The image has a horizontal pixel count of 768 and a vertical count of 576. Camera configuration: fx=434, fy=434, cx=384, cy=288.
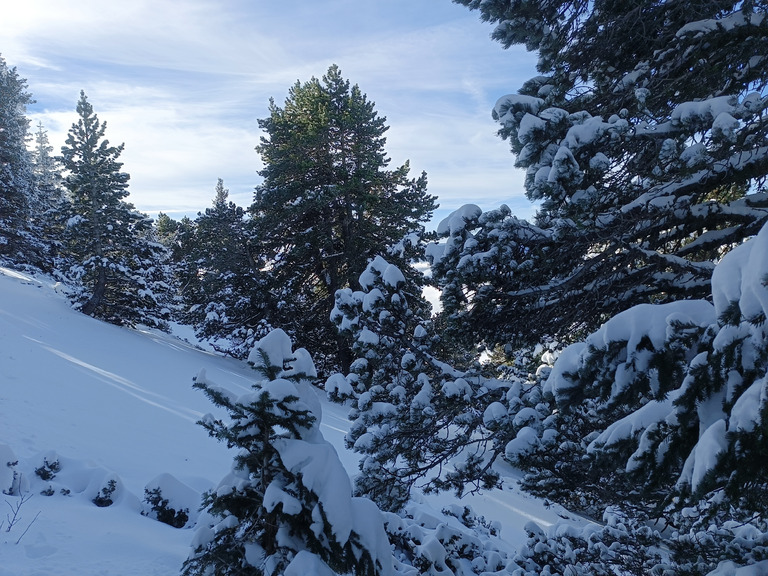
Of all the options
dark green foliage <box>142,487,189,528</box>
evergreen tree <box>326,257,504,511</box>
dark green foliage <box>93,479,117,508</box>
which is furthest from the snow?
dark green foliage <box>93,479,117,508</box>

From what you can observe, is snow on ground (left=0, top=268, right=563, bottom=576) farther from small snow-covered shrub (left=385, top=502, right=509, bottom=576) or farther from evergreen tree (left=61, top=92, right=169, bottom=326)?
evergreen tree (left=61, top=92, right=169, bottom=326)

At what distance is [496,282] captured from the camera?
15.0 ft

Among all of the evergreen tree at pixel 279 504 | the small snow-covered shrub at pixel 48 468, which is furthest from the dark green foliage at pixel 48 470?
the evergreen tree at pixel 279 504

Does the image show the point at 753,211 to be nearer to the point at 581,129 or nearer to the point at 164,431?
the point at 581,129

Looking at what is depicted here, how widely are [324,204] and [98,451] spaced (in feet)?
37.0

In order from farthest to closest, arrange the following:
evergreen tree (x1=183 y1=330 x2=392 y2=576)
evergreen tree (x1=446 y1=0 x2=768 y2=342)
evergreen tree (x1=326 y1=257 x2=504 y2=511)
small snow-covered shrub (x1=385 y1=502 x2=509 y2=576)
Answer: small snow-covered shrub (x1=385 y1=502 x2=509 y2=576) → evergreen tree (x1=326 y1=257 x2=504 y2=511) → evergreen tree (x1=446 y1=0 x2=768 y2=342) → evergreen tree (x1=183 y1=330 x2=392 y2=576)

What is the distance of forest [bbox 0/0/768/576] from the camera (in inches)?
73.9

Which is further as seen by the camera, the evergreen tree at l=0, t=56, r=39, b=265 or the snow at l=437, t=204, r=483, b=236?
the evergreen tree at l=0, t=56, r=39, b=265

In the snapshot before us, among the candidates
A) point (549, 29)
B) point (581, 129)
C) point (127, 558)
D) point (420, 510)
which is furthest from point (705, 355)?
point (420, 510)

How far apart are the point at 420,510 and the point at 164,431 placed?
15.6 feet

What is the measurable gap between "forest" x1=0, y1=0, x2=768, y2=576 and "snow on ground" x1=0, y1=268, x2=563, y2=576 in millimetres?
1524

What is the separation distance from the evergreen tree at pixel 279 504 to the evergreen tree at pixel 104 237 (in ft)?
60.6

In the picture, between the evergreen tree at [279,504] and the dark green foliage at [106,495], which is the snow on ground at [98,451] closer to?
the dark green foliage at [106,495]

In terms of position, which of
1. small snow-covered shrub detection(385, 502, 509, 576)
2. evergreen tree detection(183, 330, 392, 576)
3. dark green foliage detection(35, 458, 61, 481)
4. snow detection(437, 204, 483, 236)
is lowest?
small snow-covered shrub detection(385, 502, 509, 576)
